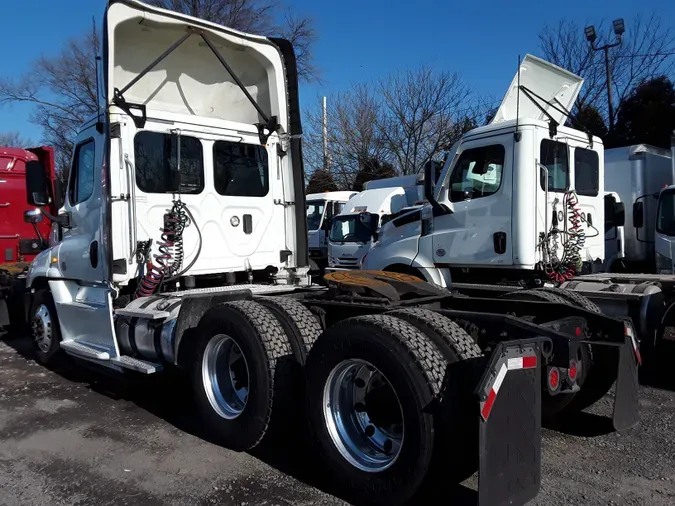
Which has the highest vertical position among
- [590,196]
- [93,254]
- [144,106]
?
[144,106]

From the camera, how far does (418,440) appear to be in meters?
3.35

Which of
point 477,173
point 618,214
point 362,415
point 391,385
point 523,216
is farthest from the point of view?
point 618,214

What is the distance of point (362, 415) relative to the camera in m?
4.01

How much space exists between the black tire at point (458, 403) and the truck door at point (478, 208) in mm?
4063

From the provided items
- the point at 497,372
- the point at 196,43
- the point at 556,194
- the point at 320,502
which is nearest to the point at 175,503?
the point at 320,502

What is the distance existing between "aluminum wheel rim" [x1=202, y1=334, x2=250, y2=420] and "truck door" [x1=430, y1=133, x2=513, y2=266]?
3.98 m

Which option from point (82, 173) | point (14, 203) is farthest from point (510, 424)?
point (14, 203)

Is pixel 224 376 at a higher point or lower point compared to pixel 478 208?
lower

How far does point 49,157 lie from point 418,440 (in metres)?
9.99

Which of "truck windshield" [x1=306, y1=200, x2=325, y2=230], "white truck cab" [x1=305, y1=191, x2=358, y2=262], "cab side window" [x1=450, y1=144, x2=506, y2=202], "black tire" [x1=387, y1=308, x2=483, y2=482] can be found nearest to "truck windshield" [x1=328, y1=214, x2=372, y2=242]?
"white truck cab" [x1=305, y1=191, x2=358, y2=262]

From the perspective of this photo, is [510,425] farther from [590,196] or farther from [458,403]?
[590,196]

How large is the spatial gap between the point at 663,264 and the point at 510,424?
6.77m

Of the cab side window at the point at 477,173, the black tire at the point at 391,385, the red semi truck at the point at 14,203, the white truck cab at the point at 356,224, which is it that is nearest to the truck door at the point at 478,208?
the cab side window at the point at 477,173

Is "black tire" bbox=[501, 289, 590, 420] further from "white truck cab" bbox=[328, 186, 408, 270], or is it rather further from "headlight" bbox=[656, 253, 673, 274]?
"white truck cab" bbox=[328, 186, 408, 270]
